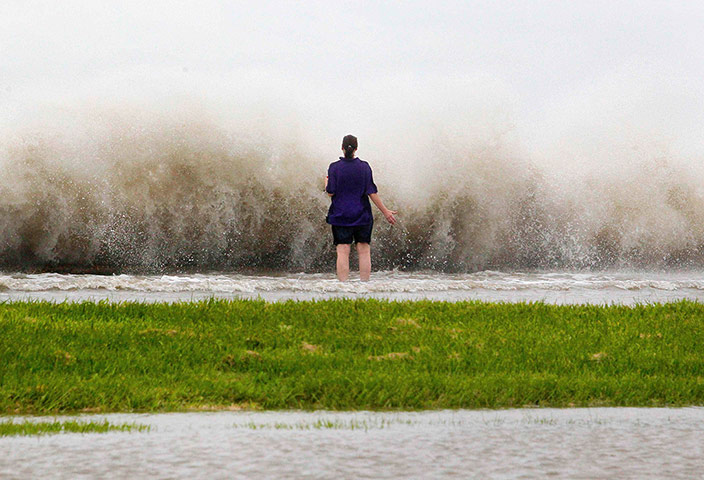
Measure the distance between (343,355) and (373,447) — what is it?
106 inches

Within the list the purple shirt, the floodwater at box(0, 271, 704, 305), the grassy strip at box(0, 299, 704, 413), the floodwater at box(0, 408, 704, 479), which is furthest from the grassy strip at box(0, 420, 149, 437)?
the purple shirt

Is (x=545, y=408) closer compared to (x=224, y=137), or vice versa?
(x=545, y=408)

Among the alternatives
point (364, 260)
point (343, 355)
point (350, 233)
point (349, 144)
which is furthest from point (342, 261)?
point (343, 355)

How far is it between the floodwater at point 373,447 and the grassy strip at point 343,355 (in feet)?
1.52

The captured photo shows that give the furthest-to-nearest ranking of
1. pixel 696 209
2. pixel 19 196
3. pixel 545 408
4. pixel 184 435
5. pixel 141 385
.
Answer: pixel 696 209, pixel 19 196, pixel 141 385, pixel 545 408, pixel 184 435

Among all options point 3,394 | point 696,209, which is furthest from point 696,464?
point 696,209

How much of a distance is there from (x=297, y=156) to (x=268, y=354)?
46.7 feet

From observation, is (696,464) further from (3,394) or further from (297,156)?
(297,156)

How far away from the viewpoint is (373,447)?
403 cm

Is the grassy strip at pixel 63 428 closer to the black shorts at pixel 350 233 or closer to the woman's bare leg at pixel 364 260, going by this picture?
the black shorts at pixel 350 233

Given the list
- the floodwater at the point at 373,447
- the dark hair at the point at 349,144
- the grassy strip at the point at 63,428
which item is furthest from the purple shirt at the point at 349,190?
the grassy strip at the point at 63,428

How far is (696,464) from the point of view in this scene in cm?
383

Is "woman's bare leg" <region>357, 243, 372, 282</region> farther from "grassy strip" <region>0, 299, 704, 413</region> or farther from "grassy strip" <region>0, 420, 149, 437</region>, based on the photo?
"grassy strip" <region>0, 420, 149, 437</region>

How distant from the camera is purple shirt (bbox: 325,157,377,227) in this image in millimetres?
12906
